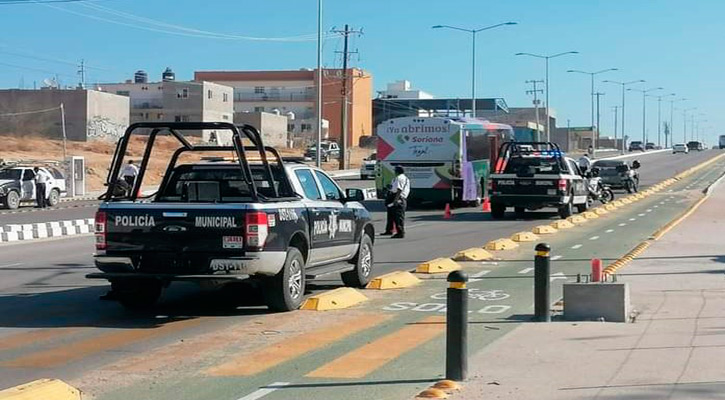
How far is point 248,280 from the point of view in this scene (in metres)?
11.6

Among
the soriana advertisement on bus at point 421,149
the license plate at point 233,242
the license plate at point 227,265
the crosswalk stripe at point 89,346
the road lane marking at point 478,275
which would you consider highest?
the soriana advertisement on bus at point 421,149

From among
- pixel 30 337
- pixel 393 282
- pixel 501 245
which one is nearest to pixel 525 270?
pixel 393 282

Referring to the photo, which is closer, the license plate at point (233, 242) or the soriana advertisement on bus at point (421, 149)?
the license plate at point (233, 242)

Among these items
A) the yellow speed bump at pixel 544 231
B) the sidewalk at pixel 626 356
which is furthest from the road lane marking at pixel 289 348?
the yellow speed bump at pixel 544 231

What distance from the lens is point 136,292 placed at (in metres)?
12.5

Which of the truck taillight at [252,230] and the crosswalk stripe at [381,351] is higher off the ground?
the truck taillight at [252,230]

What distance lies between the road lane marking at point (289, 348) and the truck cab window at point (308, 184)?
2148 millimetres

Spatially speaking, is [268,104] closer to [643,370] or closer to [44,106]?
[44,106]

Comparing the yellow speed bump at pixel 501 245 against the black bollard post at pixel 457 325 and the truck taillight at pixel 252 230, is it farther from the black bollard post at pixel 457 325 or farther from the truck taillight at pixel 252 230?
the black bollard post at pixel 457 325

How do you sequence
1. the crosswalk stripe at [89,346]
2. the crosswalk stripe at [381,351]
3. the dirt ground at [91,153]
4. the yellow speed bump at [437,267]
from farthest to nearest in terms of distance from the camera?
the dirt ground at [91,153]
the yellow speed bump at [437,267]
the crosswalk stripe at [89,346]
the crosswalk stripe at [381,351]

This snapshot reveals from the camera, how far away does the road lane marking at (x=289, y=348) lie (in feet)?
29.1

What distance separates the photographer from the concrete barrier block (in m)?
11.0

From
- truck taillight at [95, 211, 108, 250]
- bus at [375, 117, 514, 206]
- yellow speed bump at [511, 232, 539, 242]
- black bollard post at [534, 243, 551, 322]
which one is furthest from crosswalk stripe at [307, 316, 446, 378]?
bus at [375, 117, 514, 206]

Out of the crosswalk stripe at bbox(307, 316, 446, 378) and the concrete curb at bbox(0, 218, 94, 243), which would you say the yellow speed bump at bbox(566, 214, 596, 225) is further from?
the crosswalk stripe at bbox(307, 316, 446, 378)
